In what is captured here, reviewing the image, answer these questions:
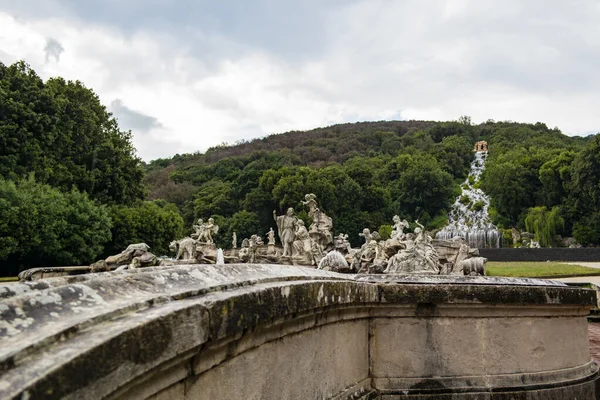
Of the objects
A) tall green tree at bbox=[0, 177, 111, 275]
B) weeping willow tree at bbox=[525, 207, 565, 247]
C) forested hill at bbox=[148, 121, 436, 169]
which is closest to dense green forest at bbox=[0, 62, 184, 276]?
tall green tree at bbox=[0, 177, 111, 275]

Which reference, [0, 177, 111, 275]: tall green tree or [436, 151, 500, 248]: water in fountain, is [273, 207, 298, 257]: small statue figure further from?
[436, 151, 500, 248]: water in fountain

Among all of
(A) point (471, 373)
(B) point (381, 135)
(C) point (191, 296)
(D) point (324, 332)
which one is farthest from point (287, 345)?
(B) point (381, 135)

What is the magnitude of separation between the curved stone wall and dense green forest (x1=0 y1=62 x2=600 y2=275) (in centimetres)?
2419

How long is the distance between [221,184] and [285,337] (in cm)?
6602

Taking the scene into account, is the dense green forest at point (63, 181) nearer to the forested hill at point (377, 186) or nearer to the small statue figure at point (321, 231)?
the small statue figure at point (321, 231)

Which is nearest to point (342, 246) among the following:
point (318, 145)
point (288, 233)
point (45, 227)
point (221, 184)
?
point (288, 233)

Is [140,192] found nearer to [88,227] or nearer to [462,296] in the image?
[88,227]

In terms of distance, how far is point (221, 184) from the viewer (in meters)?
67.9

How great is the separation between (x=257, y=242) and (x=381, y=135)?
85.9 meters

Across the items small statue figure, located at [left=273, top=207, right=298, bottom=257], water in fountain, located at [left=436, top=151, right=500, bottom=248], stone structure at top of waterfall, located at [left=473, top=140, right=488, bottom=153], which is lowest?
small statue figure, located at [left=273, top=207, right=298, bottom=257]

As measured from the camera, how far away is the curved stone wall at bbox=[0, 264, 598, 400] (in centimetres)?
149

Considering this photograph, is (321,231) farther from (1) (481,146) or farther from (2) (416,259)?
(1) (481,146)

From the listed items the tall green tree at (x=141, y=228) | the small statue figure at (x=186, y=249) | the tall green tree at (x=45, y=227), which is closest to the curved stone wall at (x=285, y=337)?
the small statue figure at (x=186, y=249)

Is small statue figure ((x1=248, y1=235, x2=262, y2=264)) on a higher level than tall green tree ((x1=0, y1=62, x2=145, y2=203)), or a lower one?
lower
